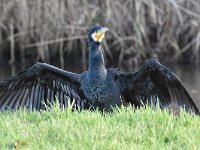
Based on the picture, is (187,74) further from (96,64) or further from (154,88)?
(96,64)

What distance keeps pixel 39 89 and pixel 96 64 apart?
0.90 meters

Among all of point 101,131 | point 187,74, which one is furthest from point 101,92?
point 187,74

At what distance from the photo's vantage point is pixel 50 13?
13.9 metres

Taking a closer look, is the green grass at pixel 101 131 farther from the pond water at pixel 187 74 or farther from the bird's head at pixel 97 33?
the pond water at pixel 187 74

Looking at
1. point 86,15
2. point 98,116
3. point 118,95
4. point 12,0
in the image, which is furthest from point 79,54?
point 98,116

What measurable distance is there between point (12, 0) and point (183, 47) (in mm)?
4653

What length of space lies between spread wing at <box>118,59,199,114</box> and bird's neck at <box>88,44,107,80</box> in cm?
27

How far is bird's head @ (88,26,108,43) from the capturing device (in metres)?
7.14

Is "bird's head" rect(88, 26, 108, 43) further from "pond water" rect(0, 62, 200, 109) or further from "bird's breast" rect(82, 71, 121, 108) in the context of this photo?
"pond water" rect(0, 62, 200, 109)

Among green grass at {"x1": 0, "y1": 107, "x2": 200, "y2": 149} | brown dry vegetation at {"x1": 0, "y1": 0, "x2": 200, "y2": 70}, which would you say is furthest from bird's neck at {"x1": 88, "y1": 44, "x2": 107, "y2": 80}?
brown dry vegetation at {"x1": 0, "y1": 0, "x2": 200, "y2": 70}

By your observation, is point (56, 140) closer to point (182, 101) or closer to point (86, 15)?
point (182, 101)

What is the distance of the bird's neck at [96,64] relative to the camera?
6941mm

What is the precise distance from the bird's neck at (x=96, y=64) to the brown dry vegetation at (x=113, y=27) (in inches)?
263

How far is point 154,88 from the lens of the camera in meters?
7.02
